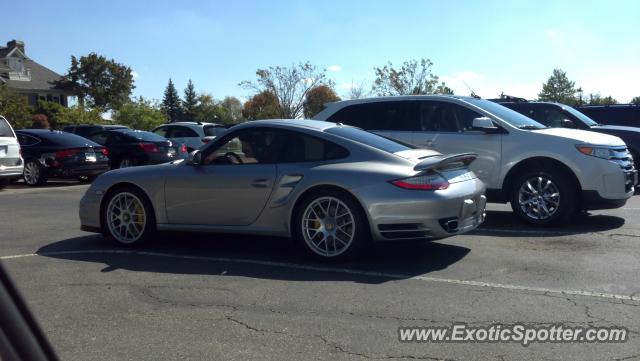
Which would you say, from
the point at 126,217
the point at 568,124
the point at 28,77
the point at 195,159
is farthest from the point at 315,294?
the point at 28,77

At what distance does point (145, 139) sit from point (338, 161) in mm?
12429

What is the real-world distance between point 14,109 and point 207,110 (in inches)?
1969

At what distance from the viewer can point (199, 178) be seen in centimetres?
657

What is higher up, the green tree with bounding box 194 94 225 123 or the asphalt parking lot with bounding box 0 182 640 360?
the green tree with bounding box 194 94 225 123

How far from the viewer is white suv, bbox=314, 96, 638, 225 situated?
25.2 ft

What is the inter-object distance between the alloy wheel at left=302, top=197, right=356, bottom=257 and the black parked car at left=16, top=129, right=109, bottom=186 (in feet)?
36.4

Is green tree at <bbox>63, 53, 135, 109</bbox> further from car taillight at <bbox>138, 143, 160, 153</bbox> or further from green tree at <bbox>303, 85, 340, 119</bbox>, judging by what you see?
car taillight at <bbox>138, 143, 160, 153</bbox>

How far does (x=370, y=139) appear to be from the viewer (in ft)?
21.2

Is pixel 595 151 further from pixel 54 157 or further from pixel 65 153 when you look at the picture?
pixel 54 157

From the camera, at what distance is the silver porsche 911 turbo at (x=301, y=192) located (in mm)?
5711

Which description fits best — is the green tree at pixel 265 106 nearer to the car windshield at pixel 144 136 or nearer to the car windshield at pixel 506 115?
the car windshield at pixel 144 136

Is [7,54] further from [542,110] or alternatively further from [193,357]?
[193,357]

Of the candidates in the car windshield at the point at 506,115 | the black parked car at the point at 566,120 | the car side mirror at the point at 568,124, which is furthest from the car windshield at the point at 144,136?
the car windshield at the point at 506,115

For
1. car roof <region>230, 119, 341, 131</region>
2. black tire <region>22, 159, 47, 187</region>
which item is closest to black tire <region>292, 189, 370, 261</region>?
car roof <region>230, 119, 341, 131</region>
